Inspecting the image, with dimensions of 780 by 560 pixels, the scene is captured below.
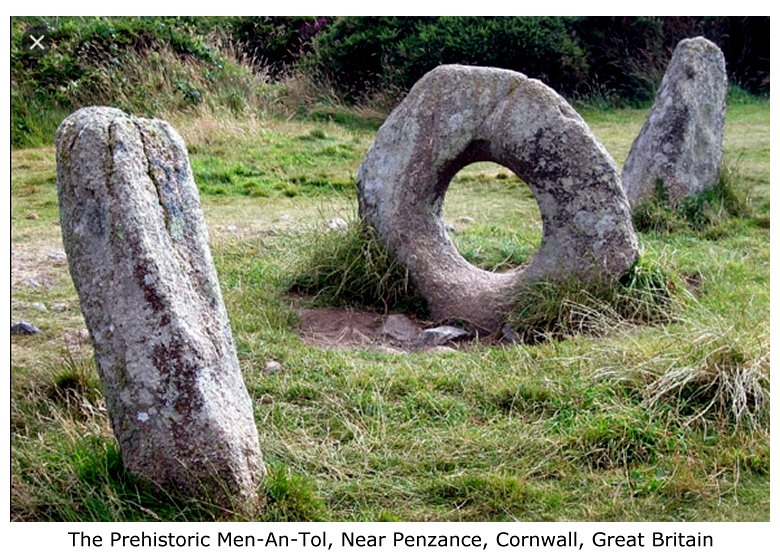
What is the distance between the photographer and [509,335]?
6.34 metres

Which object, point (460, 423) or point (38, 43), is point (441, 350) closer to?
point (460, 423)

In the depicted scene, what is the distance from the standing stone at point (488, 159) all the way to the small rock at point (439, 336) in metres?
0.19

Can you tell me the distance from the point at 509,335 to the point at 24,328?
2831 mm

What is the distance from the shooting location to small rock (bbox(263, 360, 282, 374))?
557 cm

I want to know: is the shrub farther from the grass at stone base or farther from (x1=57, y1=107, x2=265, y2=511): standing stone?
(x1=57, y1=107, x2=265, y2=511): standing stone

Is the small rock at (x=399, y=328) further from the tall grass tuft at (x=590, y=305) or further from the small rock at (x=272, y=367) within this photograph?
the small rock at (x=272, y=367)

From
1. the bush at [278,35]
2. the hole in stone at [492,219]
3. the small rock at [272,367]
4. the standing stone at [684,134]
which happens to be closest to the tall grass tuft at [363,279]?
the hole in stone at [492,219]

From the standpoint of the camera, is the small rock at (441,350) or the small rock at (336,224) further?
the small rock at (336,224)

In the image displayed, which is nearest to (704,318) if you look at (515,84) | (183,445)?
(515,84)

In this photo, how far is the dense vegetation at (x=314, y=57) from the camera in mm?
12961

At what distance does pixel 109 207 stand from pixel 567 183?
345 centimetres

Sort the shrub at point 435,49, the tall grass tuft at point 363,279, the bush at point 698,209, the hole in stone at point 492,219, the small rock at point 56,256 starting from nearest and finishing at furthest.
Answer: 1. the tall grass tuft at point 363,279
2. the small rock at point 56,256
3. the hole in stone at point 492,219
4. the bush at point 698,209
5. the shrub at point 435,49

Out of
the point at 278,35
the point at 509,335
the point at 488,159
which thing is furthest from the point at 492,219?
the point at 278,35

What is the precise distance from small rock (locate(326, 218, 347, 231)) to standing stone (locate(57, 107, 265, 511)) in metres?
3.46
